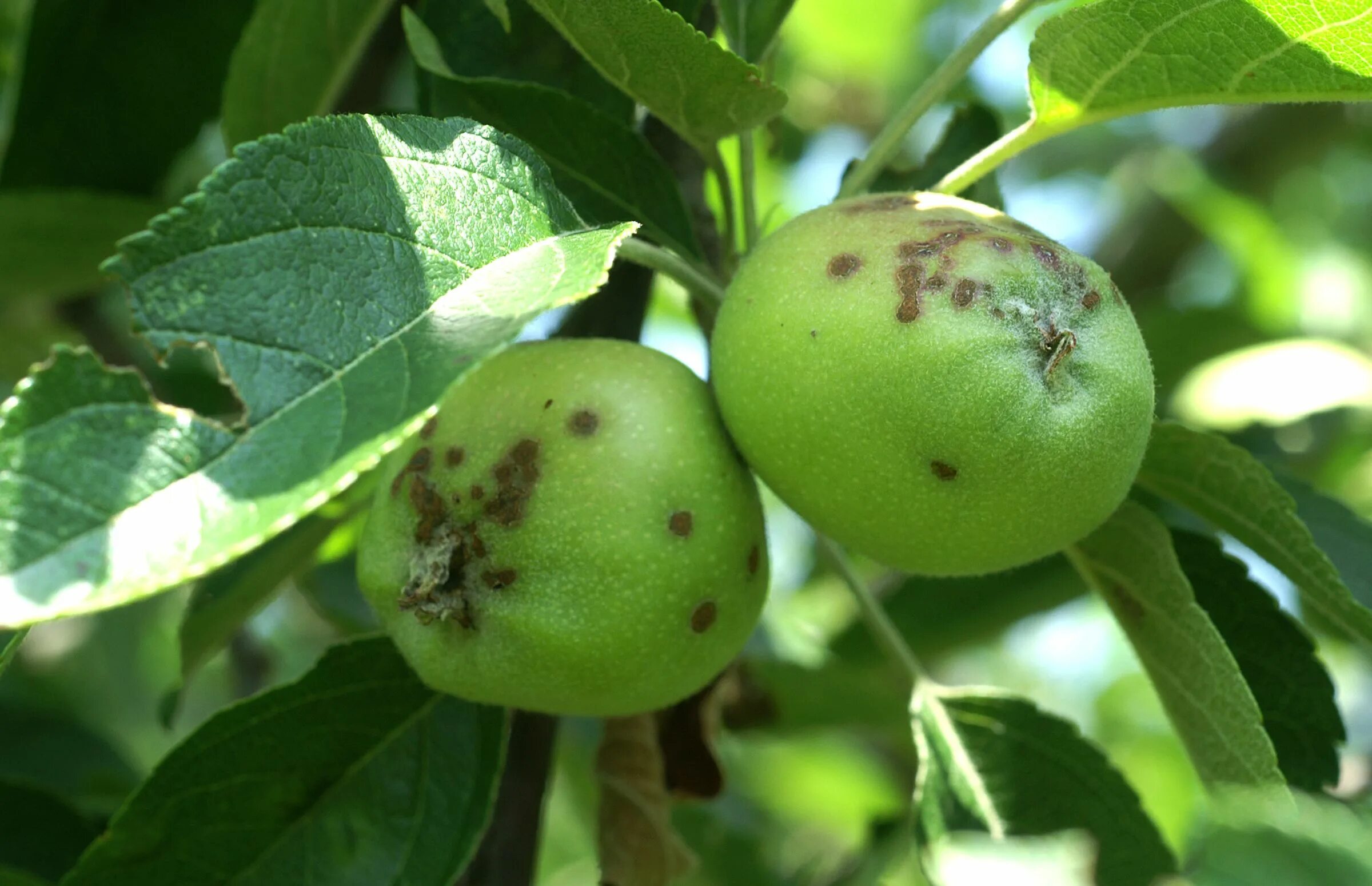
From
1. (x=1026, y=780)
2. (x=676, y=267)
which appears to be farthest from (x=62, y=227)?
(x=1026, y=780)

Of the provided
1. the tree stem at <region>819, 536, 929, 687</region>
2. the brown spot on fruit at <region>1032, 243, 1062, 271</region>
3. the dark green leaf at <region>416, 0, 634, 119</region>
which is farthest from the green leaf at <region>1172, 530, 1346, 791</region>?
the dark green leaf at <region>416, 0, 634, 119</region>

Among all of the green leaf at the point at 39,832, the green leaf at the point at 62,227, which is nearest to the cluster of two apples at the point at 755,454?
the green leaf at the point at 39,832

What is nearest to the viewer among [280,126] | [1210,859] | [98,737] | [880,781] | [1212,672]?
[1210,859]

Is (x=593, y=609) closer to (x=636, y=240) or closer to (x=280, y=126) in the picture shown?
(x=636, y=240)

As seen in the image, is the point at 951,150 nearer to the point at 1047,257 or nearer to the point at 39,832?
the point at 1047,257

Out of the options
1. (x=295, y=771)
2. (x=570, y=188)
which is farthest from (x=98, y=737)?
(x=570, y=188)

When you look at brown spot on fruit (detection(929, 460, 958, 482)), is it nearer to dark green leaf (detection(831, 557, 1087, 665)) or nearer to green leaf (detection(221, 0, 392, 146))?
green leaf (detection(221, 0, 392, 146))
